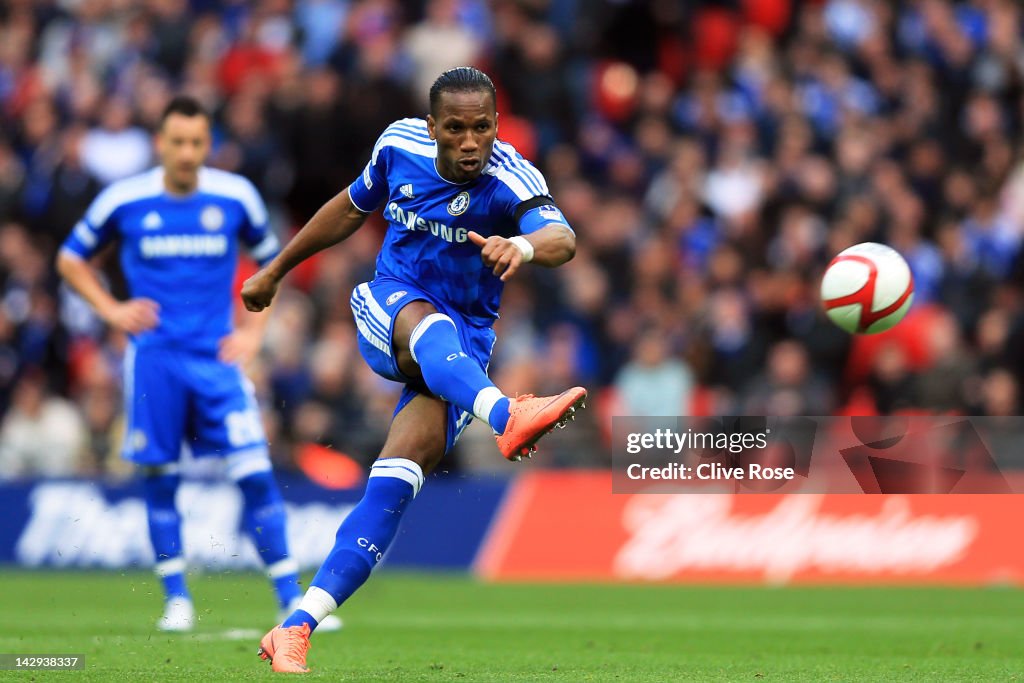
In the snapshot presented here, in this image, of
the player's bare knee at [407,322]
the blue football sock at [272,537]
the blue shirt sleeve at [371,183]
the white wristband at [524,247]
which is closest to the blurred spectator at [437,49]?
the blue football sock at [272,537]

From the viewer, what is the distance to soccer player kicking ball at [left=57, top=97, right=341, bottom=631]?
1040cm

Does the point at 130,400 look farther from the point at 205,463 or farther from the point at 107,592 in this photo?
the point at 205,463

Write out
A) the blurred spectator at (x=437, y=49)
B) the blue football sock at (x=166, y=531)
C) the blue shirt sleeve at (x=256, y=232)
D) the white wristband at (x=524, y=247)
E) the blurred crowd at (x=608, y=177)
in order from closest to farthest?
1. the white wristband at (x=524, y=247)
2. the blue football sock at (x=166, y=531)
3. the blue shirt sleeve at (x=256, y=232)
4. the blurred crowd at (x=608, y=177)
5. the blurred spectator at (x=437, y=49)

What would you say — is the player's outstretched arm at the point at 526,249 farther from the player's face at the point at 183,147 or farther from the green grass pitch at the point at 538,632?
the player's face at the point at 183,147

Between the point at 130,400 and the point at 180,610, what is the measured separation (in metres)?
1.32

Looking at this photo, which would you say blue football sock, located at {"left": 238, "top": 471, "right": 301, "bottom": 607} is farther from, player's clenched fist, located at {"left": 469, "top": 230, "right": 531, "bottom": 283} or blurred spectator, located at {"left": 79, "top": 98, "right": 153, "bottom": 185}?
blurred spectator, located at {"left": 79, "top": 98, "right": 153, "bottom": 185}

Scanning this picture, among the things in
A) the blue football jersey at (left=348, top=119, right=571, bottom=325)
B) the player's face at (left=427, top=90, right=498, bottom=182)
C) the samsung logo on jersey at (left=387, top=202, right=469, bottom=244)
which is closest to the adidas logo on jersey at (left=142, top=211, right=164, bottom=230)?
the blue football jersey at (left=348, top=119, right=571, bottom=325)

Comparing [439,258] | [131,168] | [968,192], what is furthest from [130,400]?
[968,192]

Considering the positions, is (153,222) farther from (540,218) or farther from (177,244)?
(540,218)

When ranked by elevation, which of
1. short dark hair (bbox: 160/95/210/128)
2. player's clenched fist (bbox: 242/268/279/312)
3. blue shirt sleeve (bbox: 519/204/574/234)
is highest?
short dark hair (bbox: 160/95/210/128)

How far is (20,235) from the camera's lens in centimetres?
1762

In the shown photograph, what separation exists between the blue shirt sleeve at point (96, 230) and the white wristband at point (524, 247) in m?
4.25

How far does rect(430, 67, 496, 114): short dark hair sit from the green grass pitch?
2.56 m

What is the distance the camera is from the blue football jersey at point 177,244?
10.5 meters
